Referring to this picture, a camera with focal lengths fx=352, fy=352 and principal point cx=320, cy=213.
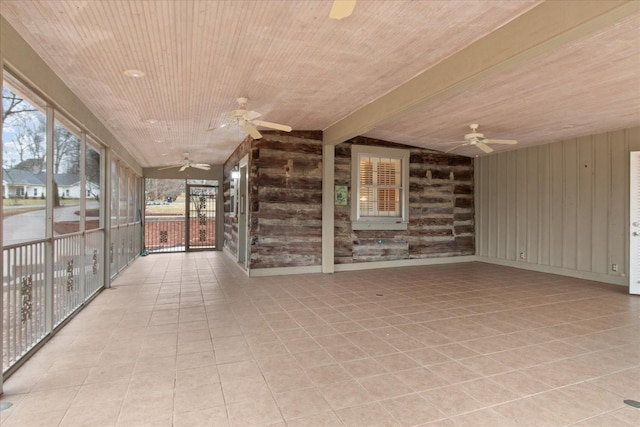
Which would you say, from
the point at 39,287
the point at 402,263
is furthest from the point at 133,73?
the point at 402,263

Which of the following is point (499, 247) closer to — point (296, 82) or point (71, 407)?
point (296, 82)

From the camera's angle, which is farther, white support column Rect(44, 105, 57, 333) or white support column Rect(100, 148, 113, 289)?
white support column Rect(100, 148, 113, 289)

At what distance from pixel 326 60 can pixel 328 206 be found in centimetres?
371

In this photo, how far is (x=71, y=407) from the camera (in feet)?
7.52

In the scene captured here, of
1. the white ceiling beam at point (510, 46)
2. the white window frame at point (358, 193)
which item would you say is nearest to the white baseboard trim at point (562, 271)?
the white window frame at point (358, 193)

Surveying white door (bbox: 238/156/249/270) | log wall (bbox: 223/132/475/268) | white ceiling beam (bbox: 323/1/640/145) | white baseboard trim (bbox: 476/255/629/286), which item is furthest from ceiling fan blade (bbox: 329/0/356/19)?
white baseboard trim (bbox: 476/255/629/286)

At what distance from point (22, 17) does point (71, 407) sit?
2.77 metres

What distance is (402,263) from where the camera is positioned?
797 centimetres

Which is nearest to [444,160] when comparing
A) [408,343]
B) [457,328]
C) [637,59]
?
[637,59]

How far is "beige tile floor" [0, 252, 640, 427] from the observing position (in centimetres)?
224

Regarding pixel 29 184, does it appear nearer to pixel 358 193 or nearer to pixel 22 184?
pixel 22 184

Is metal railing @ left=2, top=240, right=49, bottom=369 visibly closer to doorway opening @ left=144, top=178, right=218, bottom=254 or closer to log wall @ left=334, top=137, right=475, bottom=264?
log wall @ left=334, top=137, right=475, bottom=264

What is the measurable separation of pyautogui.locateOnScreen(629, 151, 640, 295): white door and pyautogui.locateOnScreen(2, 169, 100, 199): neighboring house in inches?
305

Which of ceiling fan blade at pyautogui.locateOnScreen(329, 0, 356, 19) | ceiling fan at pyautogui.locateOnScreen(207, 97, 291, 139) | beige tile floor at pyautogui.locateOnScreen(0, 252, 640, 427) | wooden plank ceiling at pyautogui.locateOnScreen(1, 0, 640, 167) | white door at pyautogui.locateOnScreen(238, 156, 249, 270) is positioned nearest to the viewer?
ceiling fan blade at pyautogui.locateOnScreen(329, 0, 356, 19)
